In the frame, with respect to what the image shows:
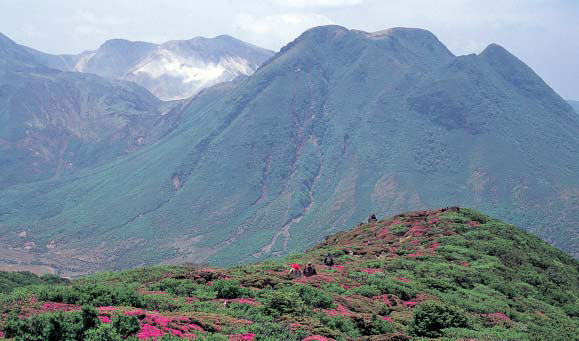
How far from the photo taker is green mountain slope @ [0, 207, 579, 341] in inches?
→ 908

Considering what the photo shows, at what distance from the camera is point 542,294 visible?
48125 millimetres

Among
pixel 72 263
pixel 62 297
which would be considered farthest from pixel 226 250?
pixel 62 297

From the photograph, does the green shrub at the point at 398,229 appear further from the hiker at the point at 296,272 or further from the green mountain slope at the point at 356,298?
the hiker at the point at 296,272

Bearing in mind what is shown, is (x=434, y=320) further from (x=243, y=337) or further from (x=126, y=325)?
(x=126, y=325)

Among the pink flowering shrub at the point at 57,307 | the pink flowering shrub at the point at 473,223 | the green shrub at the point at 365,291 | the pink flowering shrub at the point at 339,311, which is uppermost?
the pink flowering shrub at the point at 473,223

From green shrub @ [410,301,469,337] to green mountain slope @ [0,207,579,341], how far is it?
6 cm

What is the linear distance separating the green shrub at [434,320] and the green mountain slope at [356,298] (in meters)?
0.06

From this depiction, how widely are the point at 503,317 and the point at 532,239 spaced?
1307 inches

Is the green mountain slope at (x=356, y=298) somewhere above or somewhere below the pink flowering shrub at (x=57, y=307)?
above

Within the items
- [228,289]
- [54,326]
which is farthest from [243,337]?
[228,289]

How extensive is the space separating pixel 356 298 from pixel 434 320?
6.90 metres

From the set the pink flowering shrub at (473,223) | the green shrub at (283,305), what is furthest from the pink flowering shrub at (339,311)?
the pink flowering shrub at (473,223)

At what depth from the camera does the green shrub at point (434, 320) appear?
96.6 feet

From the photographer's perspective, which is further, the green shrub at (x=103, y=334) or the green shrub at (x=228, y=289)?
the green shrub at (x=228, y=289)
